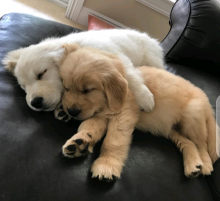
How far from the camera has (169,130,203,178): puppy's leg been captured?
1142mm

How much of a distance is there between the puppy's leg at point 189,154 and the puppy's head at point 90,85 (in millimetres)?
444

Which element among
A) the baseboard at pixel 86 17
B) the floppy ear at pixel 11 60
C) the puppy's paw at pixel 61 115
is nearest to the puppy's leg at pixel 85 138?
the puppy's paw at pixel 61 115

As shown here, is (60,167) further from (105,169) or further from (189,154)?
(189,154)

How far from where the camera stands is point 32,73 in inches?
51.7

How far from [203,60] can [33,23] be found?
1.76m

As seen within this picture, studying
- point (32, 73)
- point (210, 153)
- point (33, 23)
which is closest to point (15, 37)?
point (33, 23)

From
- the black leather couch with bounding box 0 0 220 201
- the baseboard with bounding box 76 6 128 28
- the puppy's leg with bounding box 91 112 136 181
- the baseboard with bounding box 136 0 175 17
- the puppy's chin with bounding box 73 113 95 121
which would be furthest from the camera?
the baseboard with bounding box 76 6 128 28

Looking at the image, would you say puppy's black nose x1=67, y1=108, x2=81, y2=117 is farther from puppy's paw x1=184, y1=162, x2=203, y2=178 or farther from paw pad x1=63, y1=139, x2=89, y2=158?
puppy's paw x1=184, y1=162, x2=203, y2=178

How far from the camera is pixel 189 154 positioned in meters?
1.23

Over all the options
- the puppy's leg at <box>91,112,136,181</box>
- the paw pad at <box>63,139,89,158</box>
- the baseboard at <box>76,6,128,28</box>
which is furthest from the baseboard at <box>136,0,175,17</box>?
the paw pad at <box>63,139,89,158</box>

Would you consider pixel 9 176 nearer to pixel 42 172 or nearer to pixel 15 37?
pixel 42 172

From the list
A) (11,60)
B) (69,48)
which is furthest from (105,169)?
(11,60)

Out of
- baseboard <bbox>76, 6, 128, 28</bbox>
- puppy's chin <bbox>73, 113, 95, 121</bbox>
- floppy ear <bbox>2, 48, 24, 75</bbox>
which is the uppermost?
puppy's chin <bbox>73, 113, 95, 121</bbox>

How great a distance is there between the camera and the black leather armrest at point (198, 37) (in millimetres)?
2105
